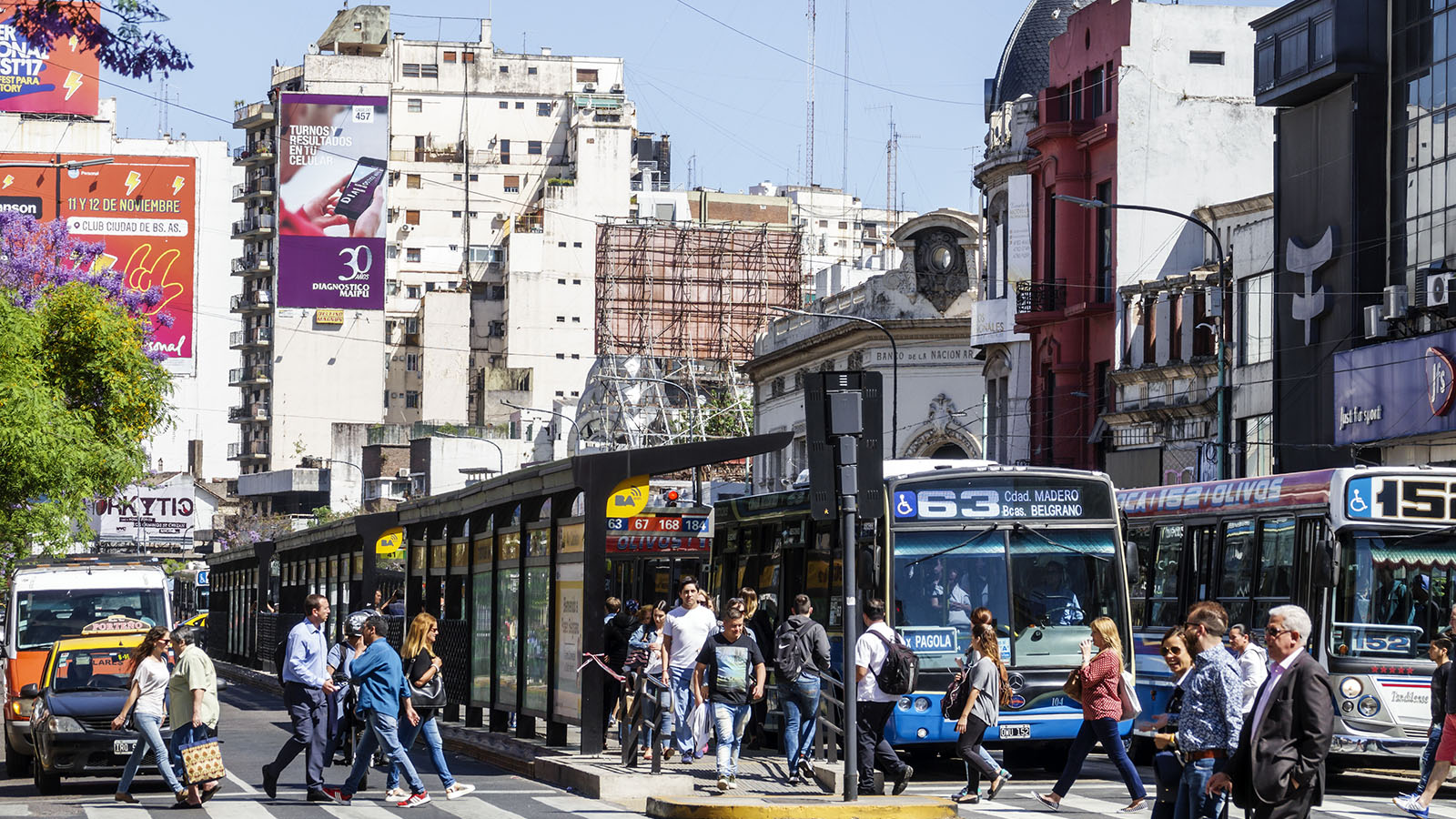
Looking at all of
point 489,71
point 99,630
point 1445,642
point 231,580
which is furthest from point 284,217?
point 1445,642

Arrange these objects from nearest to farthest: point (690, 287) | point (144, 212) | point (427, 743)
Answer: point (427, 743) < point (144, 212) < point (690, 287)

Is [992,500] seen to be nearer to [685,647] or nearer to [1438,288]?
[685,647]

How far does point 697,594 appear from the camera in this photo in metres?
20.0

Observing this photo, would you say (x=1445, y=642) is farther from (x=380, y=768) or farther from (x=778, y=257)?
(x=778, y=257)

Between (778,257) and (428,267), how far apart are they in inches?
1340

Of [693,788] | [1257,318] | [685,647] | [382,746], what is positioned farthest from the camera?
[1257,318]

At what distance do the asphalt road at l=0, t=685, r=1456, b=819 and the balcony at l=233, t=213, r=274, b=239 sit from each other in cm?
10515

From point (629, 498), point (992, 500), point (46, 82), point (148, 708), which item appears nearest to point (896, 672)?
point (992, 500)

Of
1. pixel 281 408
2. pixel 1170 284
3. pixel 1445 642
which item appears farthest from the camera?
pixel 281 408

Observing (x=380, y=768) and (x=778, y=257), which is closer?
(x=380, y=768)

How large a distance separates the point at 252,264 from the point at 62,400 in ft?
310

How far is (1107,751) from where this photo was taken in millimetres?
17109

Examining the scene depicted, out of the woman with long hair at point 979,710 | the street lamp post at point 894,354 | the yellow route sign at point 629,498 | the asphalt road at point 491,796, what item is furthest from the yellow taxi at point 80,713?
the street lamp post at point 894,354

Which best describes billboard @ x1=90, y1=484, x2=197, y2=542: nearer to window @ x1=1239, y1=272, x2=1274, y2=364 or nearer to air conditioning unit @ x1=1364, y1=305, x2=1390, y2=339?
window @ x1=1239, y1=272, x2=1274, y2=364
